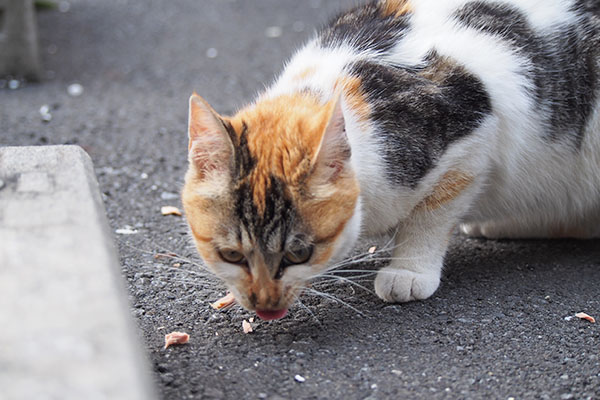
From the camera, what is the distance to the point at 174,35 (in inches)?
307

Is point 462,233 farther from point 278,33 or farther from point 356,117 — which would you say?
point 278,33

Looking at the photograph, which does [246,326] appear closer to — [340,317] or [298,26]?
[340,317]

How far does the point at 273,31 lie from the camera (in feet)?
25.5

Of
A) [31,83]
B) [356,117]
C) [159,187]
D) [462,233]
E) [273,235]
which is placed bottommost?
[31,83]

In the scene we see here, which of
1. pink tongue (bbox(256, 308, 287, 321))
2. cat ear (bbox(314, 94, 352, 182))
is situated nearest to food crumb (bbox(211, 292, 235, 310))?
pink tongue (bbox(256, 308, 287, 321))

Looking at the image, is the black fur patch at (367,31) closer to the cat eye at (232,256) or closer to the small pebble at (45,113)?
the cat eye at (232,256)

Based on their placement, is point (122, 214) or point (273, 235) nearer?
point (273, 235)

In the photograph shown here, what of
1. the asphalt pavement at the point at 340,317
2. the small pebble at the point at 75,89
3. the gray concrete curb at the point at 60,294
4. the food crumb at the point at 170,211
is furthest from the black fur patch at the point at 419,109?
the small pebble at the point at 75,89

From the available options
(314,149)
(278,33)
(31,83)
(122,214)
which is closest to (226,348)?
(314,149)

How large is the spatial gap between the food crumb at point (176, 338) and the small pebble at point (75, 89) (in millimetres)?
4041

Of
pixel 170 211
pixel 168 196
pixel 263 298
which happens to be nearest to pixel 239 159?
pixel 263 298

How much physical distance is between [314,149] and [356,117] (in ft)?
1.20

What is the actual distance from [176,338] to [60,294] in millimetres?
910

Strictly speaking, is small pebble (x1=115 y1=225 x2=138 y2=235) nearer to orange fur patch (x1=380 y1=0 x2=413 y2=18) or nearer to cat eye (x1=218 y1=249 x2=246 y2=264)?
cat eye (x1=218 y1=249 x2=246 y2=264)
